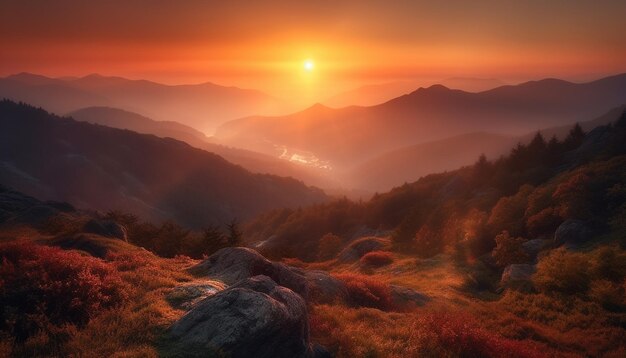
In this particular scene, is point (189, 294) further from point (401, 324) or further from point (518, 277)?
point (518, 277)

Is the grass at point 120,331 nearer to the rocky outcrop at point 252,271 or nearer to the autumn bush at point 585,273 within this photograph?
the rocky outcrop at point 252,271

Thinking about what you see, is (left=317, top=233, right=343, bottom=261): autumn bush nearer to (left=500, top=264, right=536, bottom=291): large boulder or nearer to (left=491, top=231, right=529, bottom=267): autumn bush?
(left=491, top=231, right=529, bottom=267): autumn bush

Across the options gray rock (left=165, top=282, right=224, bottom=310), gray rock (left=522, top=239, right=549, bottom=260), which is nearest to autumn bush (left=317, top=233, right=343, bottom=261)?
gray rock (left=522, top=239, right=549, bottom=260)

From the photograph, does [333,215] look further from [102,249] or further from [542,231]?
[102,249]

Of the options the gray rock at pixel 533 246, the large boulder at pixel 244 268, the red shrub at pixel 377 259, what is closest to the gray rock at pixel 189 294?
the large boulder at pixel 244 268

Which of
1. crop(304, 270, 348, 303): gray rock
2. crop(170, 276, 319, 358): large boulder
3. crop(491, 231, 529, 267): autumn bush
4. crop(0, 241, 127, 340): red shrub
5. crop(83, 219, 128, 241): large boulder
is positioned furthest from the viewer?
crop(491, 231, 529, 267): autumn bush

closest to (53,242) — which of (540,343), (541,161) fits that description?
(540,343)
